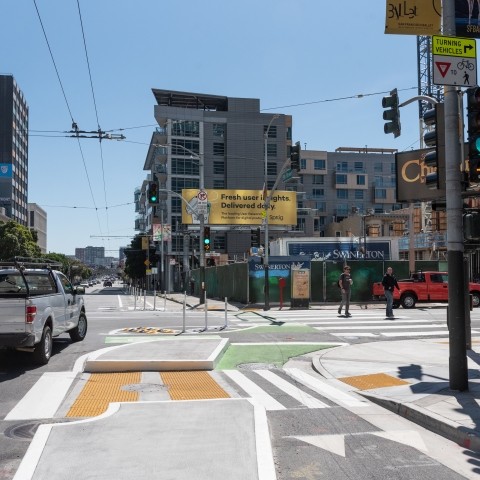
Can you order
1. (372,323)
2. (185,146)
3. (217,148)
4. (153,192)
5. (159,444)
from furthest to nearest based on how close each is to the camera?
(217,148) < (185,146) < (153,192) < (372,323) < (159,444)

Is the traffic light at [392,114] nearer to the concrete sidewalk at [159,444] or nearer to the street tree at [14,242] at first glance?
the concrete sidewalk at [159,444]

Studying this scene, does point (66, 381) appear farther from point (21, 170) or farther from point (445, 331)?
point (21, 170)

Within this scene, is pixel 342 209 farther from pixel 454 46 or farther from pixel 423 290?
pixel 454 46

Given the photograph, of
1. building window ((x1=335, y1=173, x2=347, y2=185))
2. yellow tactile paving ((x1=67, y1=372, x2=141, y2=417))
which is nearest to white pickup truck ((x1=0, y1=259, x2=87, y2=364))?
yellow tactile paving ((x1=67, y1=372, x2=141, y2=417))

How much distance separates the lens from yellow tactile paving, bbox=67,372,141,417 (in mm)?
7422

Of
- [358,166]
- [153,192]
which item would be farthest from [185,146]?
[153,192]

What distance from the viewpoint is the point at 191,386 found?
9.09 m

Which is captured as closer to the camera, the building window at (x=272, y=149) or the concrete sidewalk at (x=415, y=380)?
the concrete sidewalk at (x=415, y=380)

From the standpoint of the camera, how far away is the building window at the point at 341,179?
100650mm

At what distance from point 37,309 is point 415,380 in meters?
6.83

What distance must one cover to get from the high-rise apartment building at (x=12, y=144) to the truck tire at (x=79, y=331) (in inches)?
4144

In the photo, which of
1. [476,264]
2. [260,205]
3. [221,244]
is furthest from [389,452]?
[221,244]

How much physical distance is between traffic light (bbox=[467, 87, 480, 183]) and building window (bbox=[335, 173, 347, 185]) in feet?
308

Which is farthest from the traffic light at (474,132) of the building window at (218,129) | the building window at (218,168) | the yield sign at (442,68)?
the building window at (218,129)
